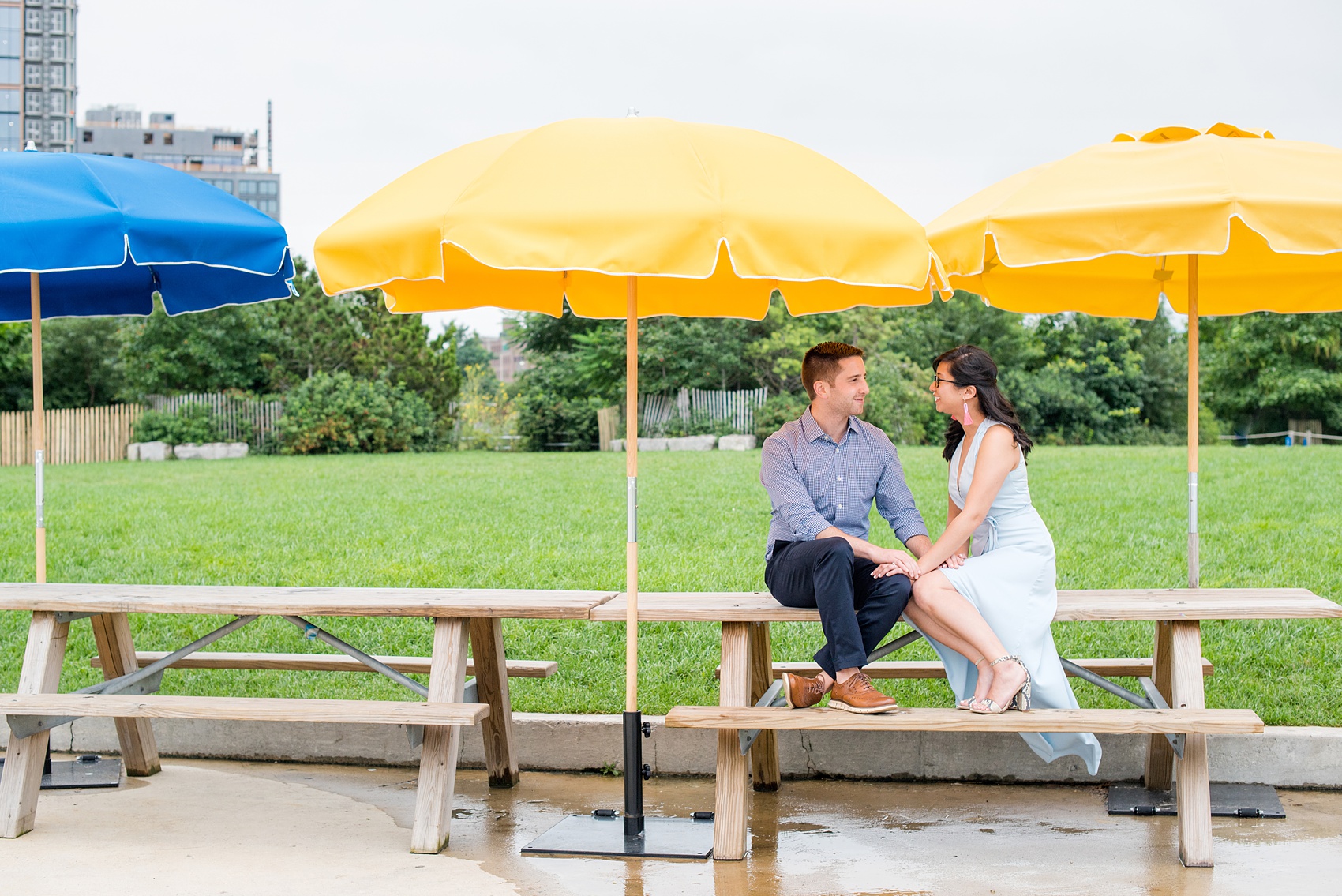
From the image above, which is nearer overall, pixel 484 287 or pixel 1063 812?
pixel 1063 812

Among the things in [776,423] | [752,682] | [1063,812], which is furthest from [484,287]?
[776,423]

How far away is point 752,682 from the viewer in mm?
5422

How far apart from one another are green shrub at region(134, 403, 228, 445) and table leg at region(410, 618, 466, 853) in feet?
78.2

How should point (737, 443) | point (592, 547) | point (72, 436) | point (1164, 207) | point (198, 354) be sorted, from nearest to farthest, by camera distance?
point (1164, 207)
point (592, 547)
point (72, 436)
point (737, 443)
point (198, 354)

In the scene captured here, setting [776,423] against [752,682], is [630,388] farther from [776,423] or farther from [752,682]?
[776,423]

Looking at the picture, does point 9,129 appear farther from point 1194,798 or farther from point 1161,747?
point 1194,798

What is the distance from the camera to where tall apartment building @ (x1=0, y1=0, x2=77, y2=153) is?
10294 centimetres

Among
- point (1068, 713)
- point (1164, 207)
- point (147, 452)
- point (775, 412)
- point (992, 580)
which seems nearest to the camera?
point (1164, 207)

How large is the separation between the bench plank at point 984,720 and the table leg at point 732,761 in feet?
0.63

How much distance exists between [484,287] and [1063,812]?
3319 mm

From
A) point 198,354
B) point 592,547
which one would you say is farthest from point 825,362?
point 198,354

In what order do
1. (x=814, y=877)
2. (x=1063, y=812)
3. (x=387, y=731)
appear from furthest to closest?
(x=387, y=731) < (x=1063, y=812) < (x=814, y=877)

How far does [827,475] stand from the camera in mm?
5043

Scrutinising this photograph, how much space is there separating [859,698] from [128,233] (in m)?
3.32
